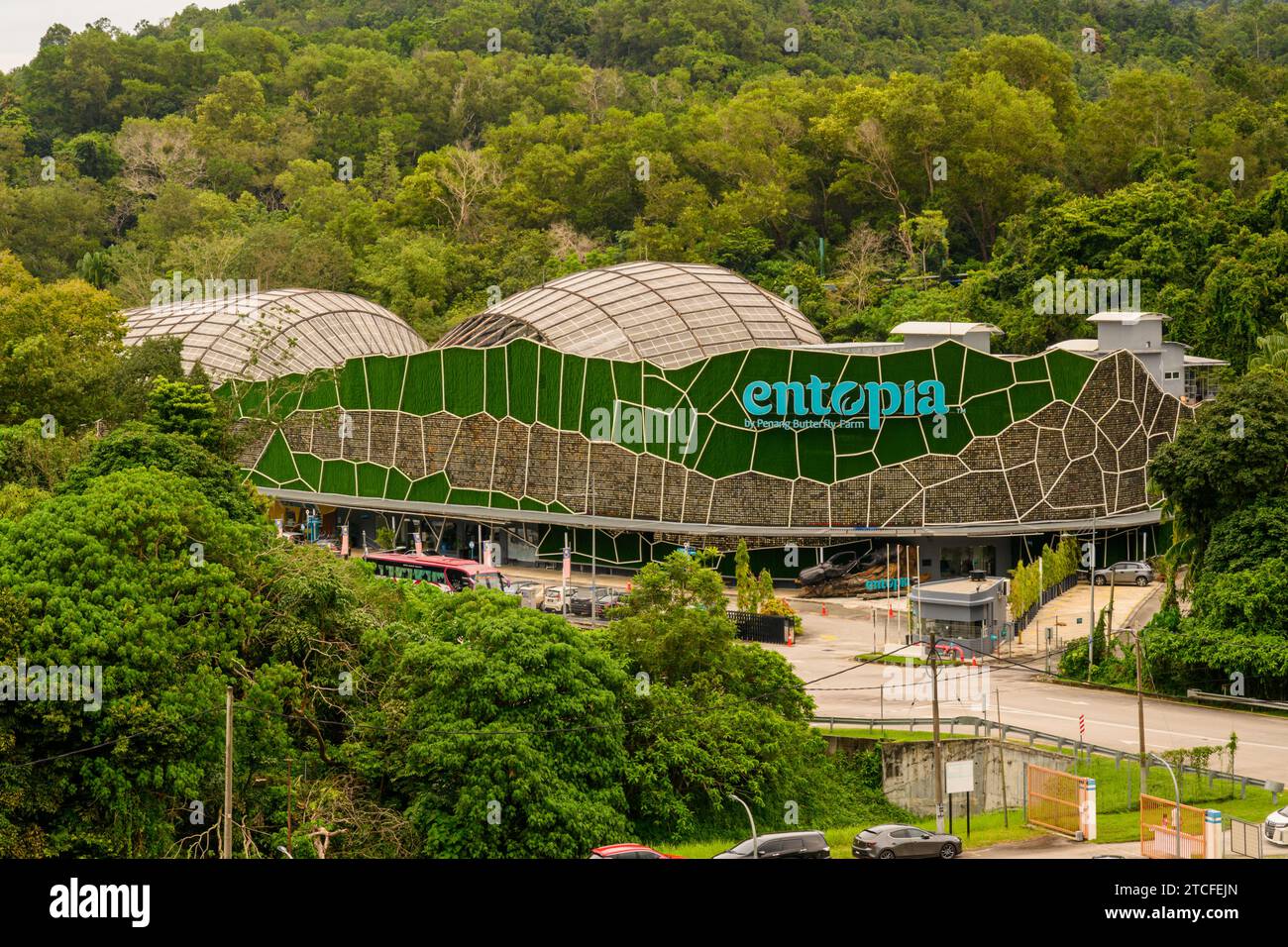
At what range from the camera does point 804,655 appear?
179ft

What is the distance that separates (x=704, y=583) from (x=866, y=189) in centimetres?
7107

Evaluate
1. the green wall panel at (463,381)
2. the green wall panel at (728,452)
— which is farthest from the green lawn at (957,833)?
the green wall panel at (463,381)

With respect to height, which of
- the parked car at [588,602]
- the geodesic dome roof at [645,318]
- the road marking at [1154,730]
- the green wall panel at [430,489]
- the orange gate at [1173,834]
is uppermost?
the geodesic dome roof at [645,318]

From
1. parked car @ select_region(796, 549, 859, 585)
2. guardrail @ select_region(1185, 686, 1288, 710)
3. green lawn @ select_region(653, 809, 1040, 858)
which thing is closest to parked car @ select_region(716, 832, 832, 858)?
green lawn @ select_region(653, 809, 1040, 858)

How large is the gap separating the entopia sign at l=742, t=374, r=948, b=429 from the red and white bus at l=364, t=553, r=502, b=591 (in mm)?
12543

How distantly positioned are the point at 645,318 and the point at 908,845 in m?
44.9

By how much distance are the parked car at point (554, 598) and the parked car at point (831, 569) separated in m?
8.81

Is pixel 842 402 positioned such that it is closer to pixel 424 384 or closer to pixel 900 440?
pixel 900 440

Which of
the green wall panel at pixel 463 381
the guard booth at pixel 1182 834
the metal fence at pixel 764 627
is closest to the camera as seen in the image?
the guard booth at pixel 1182 834

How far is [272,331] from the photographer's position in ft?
274

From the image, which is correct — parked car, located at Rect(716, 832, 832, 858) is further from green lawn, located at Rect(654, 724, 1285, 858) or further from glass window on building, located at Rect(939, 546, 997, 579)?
glass window on building, located at Rect(939, 546, 997, 579)

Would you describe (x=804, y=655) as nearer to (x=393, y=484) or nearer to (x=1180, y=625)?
(x=1180, y=625)

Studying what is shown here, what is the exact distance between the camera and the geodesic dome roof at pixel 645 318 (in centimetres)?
7488

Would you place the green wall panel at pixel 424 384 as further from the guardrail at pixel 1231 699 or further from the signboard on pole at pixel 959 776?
the signboard on pole at pixel 959 776
